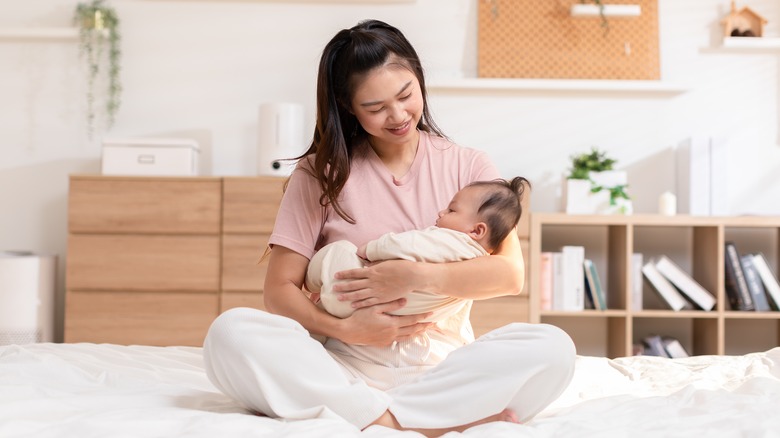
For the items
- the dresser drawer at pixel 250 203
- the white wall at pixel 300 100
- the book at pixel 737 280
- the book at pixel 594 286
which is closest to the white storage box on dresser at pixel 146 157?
the dresser drawer at pixel 250 203

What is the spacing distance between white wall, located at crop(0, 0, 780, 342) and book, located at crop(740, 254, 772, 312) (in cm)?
41

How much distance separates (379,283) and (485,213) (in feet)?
0.87

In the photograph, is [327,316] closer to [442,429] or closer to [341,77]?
[442,429]

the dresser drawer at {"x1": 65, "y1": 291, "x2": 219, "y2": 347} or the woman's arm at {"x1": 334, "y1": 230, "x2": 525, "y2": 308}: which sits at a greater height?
the woman's arm at {"x1": 334, "y1": 230, "x2": 525, "y2": 308}

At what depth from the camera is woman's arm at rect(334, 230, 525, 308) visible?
1.47 metres

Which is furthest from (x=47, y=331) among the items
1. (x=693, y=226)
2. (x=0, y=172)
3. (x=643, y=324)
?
(x=693, y=226)

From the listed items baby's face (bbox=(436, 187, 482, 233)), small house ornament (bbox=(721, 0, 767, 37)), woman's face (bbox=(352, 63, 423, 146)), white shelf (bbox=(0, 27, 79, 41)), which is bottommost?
baby's face (bbox=(436, 187, 482, 233))

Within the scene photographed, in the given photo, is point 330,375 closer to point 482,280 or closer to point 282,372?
point 282,372

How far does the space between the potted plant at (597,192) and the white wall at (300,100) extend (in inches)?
10.5

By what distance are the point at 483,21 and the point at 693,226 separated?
1334 millimetres

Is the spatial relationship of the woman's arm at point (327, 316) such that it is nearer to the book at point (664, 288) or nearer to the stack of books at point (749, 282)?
the book at point (664, 288)

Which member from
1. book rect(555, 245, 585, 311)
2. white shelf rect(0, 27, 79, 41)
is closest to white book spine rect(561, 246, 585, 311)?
book rect(555, 245, 585, 311)

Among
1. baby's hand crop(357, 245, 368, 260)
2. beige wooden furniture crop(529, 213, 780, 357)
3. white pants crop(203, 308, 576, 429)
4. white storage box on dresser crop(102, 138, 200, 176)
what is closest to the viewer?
white pants crop(203, 308, 576, 429)

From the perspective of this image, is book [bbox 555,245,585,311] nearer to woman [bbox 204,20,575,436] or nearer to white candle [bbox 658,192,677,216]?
white candle [bbox 658,192,677,216]
